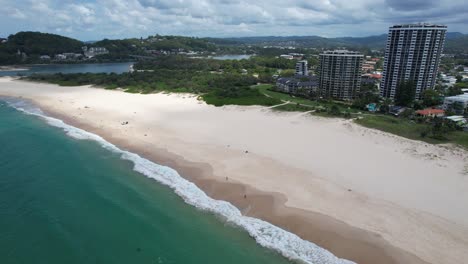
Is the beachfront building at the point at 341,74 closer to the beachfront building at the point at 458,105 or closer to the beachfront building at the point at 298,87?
the beachfront building at the point at 298,87

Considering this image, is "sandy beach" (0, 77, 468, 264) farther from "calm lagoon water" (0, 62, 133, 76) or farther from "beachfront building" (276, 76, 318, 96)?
"calm lagoon water" (0, 62, 133, 76)

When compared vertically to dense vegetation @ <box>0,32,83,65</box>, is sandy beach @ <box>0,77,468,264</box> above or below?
below

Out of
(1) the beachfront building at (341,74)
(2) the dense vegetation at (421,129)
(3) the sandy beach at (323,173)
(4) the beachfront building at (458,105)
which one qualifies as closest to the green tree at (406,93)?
(4) the beachfront building at (458,105)

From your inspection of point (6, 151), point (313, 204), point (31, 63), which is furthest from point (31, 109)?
point (31, 63)

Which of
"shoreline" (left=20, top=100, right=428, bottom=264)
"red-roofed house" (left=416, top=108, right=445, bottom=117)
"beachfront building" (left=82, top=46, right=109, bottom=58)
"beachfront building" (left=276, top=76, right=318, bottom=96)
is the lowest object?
"red-roofed house" (left=416, top=108, right=445, bottom=117)

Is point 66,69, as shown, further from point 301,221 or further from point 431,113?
point 301,221

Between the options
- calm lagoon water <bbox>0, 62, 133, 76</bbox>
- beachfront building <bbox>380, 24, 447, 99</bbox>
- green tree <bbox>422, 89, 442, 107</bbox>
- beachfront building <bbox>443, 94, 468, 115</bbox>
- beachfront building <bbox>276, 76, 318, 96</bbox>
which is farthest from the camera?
calm lagoon water <bbox>0, 62, 133, 76</bbox>

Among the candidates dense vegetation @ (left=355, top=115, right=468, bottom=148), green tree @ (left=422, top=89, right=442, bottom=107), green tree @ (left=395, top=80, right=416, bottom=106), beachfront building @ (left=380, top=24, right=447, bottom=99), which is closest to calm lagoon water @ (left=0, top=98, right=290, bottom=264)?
dense vegetation @ (left=355, top=115, right=468, bottom=148)
